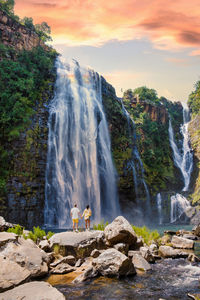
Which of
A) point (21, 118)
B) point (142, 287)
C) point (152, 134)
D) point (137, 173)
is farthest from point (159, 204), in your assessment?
point (142, 287)

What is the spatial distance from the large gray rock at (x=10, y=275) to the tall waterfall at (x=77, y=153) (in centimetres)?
1539

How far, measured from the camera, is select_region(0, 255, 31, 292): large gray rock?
603 centimetres

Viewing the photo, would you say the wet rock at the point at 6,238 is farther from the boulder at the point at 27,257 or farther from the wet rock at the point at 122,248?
the wet rock at the point at 122,248

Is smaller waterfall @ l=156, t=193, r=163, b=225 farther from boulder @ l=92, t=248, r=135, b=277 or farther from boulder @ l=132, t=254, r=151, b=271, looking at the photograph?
boulder @ l=92, t=248, r=135, b=277

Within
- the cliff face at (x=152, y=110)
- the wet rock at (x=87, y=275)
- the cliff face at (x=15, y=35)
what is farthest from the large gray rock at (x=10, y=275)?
the cliff face at (x=152, y=110)

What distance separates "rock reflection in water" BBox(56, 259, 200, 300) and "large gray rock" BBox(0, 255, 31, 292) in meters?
1.10

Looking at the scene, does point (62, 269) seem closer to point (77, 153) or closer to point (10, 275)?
point (10, 275)

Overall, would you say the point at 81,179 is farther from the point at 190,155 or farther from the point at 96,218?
the point at 190,155

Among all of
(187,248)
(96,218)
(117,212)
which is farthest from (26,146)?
(187,248)

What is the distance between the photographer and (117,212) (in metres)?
28.9

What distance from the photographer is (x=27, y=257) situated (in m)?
7.79

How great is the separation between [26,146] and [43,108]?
15.9 feet

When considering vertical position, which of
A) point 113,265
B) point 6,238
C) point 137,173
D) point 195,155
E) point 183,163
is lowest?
point 113,265

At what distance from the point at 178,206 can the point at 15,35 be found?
26015 millimetres
